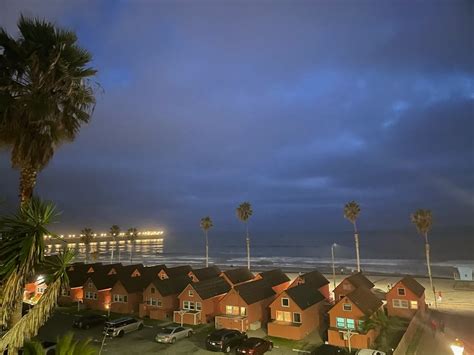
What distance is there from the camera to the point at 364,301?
33.0m

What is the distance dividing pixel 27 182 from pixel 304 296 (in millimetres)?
30729

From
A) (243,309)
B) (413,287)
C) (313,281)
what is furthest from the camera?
(313,281)

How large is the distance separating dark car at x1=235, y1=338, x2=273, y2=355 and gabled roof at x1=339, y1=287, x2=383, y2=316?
9837 mm

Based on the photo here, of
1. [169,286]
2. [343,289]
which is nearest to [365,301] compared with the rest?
[343,289]

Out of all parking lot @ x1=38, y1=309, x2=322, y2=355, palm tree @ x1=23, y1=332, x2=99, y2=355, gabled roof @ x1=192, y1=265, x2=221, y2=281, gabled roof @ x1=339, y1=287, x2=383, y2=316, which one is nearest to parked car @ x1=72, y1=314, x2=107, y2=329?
parking lot @ x1=38, y1=309, x2=322, y2=355

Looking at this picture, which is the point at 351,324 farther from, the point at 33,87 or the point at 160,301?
the point at 33,87

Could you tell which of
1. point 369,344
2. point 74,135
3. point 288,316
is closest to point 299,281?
point 288,316

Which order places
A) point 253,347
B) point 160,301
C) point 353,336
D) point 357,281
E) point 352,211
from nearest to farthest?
point 253,347 → point 353,336 → point 160,301 → point 357,281 → point 352,211

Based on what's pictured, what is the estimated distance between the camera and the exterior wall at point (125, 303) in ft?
140

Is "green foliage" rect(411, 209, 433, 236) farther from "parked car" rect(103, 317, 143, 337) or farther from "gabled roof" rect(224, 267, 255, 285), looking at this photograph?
"parked car" rect(103, 317, 143, 337)

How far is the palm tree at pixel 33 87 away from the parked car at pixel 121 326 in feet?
82.7

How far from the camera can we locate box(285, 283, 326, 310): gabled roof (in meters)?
33.7

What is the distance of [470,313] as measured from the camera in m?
42.6

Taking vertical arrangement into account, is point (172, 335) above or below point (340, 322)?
below
